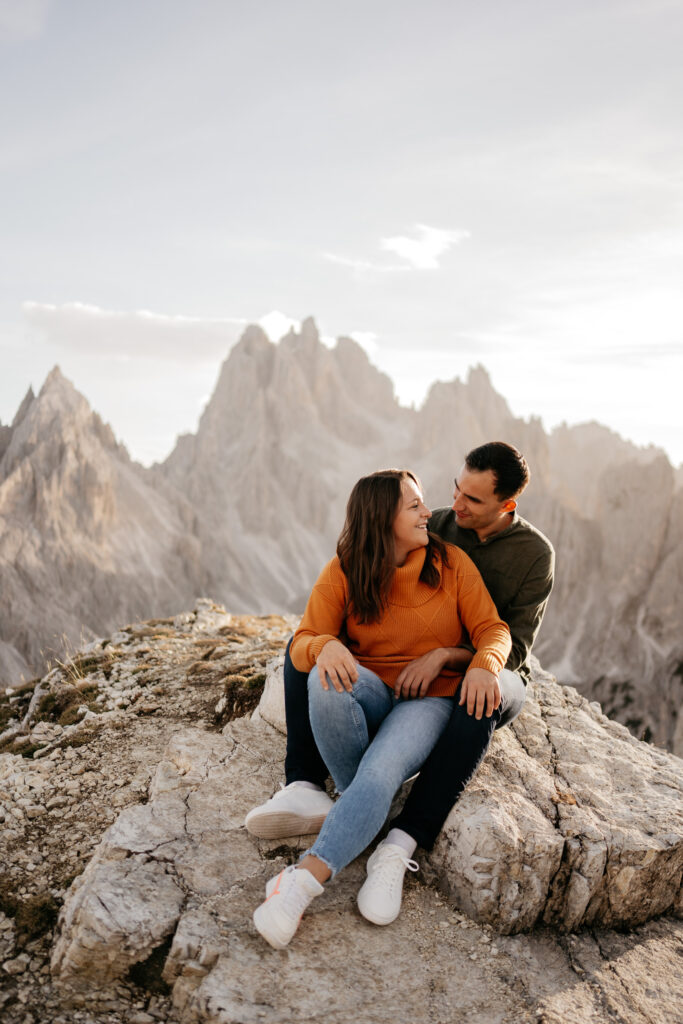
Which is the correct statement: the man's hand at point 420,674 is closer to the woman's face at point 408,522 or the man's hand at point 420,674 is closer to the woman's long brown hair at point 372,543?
the woman's long brown hair at point 372,543

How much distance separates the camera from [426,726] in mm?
4840

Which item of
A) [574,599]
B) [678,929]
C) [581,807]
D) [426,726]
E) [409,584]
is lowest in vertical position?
[574,599]

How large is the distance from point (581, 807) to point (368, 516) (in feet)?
9.68

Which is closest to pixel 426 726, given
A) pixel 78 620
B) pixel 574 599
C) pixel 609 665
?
pixel 78 620

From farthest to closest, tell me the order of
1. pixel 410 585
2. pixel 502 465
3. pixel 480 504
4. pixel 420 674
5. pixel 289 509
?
pixel 289 509 → pixel 480 504 → pixel 502 465 → pixel 410 585 → pixel 420 674

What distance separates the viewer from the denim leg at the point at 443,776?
15.9ft

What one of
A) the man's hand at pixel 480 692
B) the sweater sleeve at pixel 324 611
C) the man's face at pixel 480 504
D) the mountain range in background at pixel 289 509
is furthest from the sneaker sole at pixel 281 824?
the mountain range in background at pixel 289 509

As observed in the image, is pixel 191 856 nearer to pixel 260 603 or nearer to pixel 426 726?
pixel 426 726

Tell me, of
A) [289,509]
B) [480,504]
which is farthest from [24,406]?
[480,504]

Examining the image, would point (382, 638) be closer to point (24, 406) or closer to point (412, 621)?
point (412, 621)

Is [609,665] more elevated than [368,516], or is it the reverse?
[368,516]

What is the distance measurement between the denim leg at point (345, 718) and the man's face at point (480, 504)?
182 cm

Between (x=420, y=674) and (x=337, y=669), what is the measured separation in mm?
662

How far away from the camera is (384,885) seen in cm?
454
